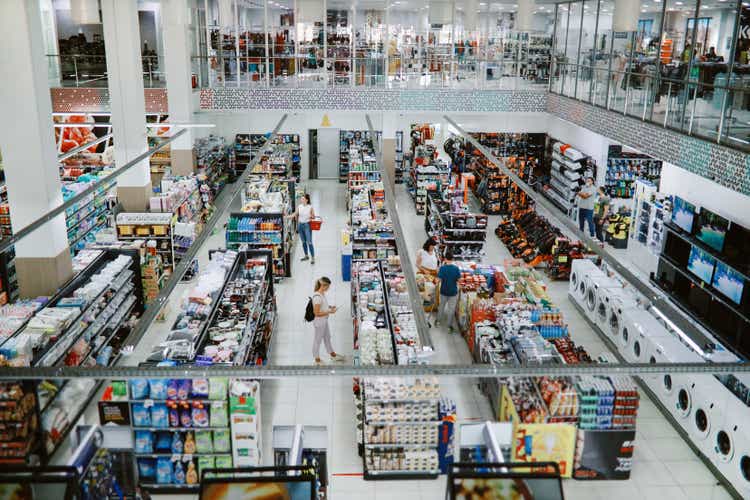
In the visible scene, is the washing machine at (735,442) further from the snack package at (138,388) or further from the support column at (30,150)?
the support column at (30,150)

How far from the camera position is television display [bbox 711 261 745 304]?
10211 millimetres

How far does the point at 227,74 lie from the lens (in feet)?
63.1

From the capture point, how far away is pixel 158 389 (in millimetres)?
6871

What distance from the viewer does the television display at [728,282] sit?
10211 mm

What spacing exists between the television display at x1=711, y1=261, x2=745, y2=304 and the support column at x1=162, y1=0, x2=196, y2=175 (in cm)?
→ 1236

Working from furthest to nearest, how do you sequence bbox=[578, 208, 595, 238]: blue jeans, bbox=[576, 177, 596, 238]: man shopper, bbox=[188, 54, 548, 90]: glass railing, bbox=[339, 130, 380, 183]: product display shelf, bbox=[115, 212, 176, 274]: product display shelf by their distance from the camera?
bbox=[339, 130, 380, 183]: product display shelf, bbox=[188, 54, 548, 90]: glass railing, bbox=[578, 208, 595, 238]: blue jeans, bbox=[576, 177, 596, 238]: man shopper, bbox=[115, 212, 176, 274]: product display shelf

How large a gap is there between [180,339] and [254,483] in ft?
17.3

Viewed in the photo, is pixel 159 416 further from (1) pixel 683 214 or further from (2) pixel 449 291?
(1) pixel 683 214

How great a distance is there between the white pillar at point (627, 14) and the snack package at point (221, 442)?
7.36 meters

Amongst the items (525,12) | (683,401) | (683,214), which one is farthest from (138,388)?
(683,214)

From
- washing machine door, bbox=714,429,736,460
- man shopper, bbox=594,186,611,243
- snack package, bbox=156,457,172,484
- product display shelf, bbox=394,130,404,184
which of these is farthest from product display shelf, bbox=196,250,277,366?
product display shelf, bbox=394,130,404,184

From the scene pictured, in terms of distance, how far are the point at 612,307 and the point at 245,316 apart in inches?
229

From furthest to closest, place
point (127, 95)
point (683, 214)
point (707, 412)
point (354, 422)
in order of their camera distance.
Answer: point (127, 95) → point (683, 214) → point (354, 422) → point (707, 412)

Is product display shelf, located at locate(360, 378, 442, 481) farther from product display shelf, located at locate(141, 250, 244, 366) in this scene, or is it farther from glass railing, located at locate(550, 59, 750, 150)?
glass railing, located at locate(550, 59, 750, 150)
